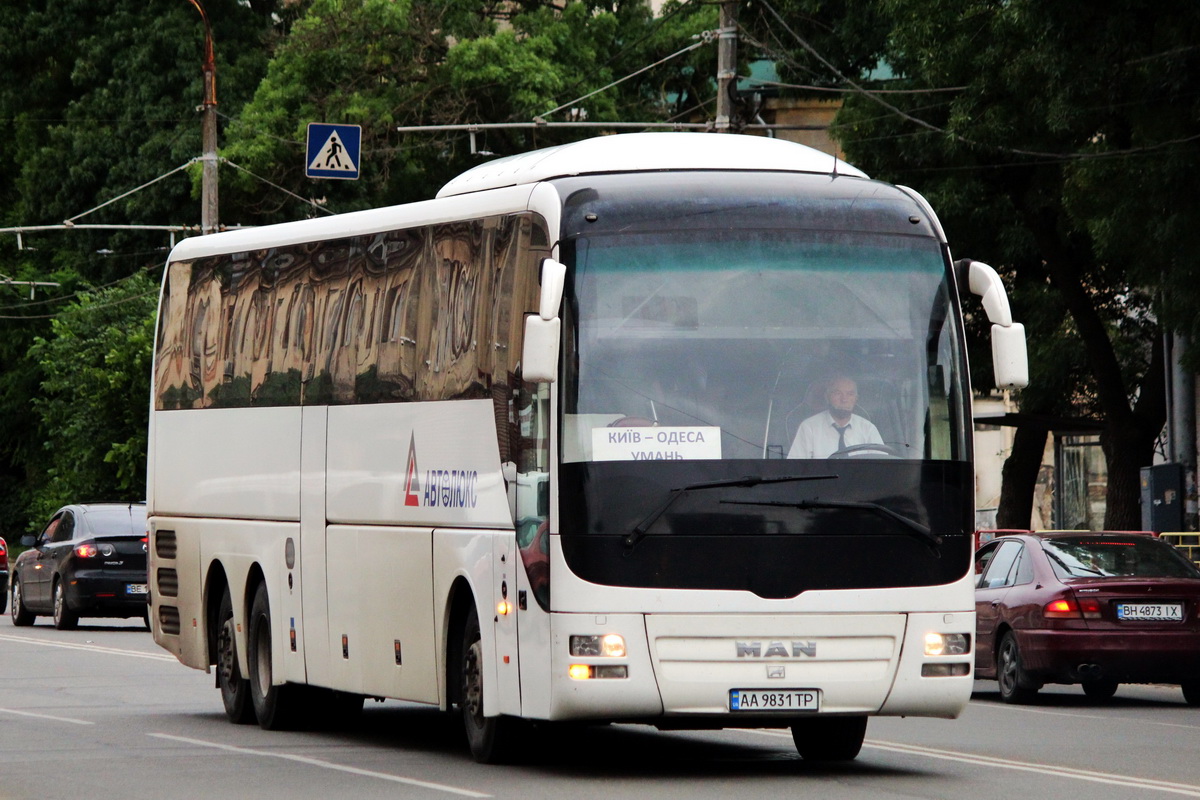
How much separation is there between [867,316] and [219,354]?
6.60 m

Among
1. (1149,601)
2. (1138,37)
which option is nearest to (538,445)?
(1149,601)

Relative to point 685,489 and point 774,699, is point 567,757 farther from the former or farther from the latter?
point 685,489

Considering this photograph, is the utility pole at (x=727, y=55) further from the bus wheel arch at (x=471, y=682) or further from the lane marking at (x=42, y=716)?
the bus wheel arch at (x=471, y=682)

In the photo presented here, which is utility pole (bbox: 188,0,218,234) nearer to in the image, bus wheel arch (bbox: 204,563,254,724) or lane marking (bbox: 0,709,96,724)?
bus wheel arch (bbox: 204,563,254,724)

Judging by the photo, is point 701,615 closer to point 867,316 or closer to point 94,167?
point 867,316

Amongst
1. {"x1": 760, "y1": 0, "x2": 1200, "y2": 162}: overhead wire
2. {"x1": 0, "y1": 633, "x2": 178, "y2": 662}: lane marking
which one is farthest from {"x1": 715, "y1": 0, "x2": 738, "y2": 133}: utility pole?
{"x1": 0, "y1": 633, "x2": 178, "y2": 662}: lane marking

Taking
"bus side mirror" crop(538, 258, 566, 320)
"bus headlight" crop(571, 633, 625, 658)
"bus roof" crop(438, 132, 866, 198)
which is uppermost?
"bus roof" crop(438, 132, 866, 198)

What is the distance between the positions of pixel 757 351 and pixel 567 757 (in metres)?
2.88

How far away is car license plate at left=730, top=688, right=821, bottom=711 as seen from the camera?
11.8m

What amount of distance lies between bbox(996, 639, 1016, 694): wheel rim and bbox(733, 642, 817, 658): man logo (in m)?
7.77

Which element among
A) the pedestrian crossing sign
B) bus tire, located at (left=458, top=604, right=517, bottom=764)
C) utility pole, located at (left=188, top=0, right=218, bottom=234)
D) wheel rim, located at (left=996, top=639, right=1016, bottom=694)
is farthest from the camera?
utility pole, located at (left=188, top=0, right=218, bottom=234)

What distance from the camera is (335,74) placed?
46.9 metres

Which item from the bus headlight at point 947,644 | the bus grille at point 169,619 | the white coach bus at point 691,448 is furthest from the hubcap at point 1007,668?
the bus headlight at point 947,644

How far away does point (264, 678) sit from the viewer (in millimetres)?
16281
